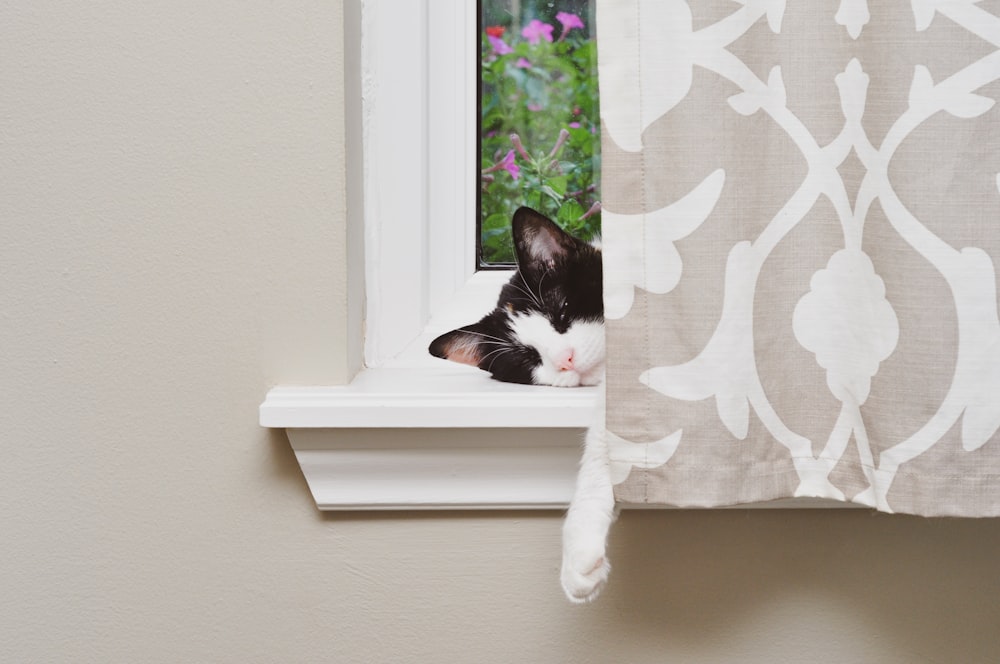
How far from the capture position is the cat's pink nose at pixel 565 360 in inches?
28.6

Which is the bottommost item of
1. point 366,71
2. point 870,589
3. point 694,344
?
point 870,589

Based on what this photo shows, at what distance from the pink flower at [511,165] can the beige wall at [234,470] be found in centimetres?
28

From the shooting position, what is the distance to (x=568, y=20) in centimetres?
90

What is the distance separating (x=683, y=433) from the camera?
59 centimetres

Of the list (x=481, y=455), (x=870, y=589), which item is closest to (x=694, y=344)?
(x=481, y=455)

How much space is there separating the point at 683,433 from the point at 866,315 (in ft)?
0.61

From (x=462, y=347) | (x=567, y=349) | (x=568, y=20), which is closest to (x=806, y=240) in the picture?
(x=567, y=349)

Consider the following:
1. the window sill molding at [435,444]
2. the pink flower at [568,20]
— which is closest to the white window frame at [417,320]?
the window sill molding at [435,444]

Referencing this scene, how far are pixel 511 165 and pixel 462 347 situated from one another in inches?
10.7

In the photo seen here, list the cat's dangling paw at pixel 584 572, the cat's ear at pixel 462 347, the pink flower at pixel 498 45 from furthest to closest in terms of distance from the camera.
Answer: the pink flower at pixel 498 45
the cat's ear at pixel 462 347
the cat's dangling paw at pixel 584 572

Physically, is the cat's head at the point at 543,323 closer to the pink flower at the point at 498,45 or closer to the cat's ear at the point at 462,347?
the cat's ear at the point at 462,347

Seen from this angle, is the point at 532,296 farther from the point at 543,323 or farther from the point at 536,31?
the point at 536,31

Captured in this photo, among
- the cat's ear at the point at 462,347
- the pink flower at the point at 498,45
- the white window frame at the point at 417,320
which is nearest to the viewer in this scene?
the white window frame at the point at 417,320

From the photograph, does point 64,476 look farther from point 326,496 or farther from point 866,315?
point 866,315
